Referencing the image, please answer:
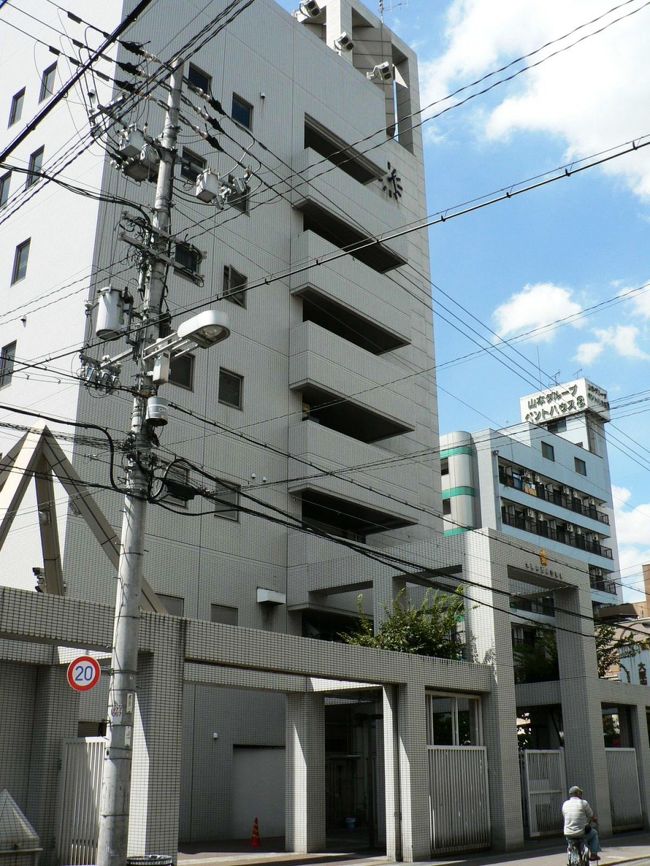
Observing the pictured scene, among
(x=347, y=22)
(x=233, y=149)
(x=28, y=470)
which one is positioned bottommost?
(x=28, y=470)

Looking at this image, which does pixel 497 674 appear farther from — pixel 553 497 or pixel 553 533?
pixel 553 497

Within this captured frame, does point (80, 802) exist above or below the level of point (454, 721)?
below

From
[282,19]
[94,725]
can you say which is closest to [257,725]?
[94,725]

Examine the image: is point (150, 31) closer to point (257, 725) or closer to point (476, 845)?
point (257, 725)

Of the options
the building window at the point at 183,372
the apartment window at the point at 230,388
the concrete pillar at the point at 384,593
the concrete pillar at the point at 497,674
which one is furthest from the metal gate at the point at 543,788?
the building window at the point at 183,372

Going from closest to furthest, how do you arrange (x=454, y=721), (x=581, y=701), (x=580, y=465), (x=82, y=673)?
(x=82, y=673)
(x=454, y=721)
(x=581, y=701)
(x=580, y=465)

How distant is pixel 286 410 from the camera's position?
31.4m

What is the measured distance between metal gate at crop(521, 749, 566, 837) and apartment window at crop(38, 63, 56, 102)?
86.2ft

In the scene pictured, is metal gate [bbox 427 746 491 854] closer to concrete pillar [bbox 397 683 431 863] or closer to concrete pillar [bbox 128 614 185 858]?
concrete pillar [bbox 397 683 431 863]

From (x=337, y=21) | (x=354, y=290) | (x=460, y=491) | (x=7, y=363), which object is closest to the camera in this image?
(x=7, y=363)

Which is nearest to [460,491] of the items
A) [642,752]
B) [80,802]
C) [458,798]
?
[642,752]

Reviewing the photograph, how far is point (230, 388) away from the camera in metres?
29.6

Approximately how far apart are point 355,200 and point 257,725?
69.3 ft

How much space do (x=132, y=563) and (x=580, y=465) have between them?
65547mm
